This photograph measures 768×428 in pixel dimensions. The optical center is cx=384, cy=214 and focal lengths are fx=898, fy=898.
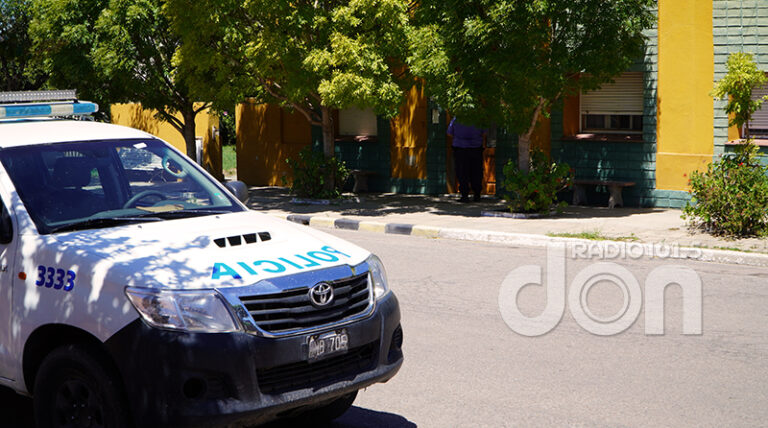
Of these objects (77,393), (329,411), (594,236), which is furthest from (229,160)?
(77,393)

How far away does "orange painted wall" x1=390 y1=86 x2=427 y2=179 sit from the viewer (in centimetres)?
1983

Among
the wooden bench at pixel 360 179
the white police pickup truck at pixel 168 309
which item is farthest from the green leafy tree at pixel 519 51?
the white police pickup truck at pixel 168 309

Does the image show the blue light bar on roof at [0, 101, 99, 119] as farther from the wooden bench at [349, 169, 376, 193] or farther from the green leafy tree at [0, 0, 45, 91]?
the green leafy tree at [0, 0, 45, 91]

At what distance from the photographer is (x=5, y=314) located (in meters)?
5.02

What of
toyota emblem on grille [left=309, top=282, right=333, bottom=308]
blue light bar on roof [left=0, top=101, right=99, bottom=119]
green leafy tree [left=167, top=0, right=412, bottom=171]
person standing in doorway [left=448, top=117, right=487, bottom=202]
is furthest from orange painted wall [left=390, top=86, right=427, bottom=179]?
toyota emblem on grille [left=309, top=282, right=333, bottom=308]

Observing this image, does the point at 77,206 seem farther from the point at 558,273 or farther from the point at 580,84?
the point at 580,84

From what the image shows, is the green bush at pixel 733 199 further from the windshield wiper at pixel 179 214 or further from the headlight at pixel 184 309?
the headlight at pixel 184 309

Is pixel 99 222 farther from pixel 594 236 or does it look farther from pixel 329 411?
pixel 594 236

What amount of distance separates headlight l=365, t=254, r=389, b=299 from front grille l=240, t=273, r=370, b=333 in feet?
0.63

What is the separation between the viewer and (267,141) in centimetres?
2314

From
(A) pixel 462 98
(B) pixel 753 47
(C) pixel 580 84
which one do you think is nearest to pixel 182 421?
(A) pixel 462 98

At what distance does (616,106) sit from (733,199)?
5249mm

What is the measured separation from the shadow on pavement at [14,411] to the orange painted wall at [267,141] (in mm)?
16047

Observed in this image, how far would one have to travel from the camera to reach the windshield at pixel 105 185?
5348 mm
